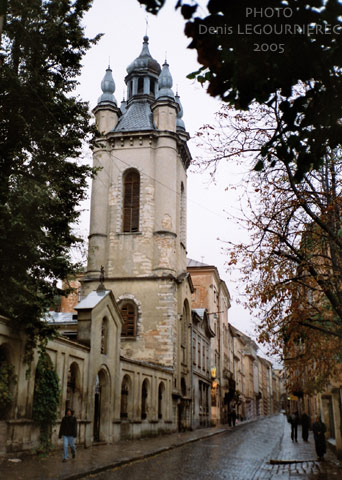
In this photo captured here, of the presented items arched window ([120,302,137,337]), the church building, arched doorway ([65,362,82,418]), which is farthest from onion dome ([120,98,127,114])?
arched doorway ([65,362,82,418])

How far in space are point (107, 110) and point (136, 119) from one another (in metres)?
2.28

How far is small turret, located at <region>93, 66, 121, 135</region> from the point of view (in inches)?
1550

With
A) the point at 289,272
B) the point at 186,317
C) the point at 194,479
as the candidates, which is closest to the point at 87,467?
the point at 194,479

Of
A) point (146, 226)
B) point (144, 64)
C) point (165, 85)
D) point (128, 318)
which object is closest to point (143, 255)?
point (146, 226)

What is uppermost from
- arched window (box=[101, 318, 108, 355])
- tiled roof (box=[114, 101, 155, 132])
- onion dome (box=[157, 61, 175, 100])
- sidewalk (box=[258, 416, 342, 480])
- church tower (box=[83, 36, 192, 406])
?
onion dome (box=[157, 61, 175, 100])

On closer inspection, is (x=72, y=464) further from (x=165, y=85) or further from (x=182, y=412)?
(x=165, y=85)

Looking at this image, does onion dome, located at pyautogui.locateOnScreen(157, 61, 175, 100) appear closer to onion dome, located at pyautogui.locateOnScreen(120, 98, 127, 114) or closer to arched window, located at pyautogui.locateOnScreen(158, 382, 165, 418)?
onion dome, located at pyautogui.locateOnScreen(120, 98, 127, 114)

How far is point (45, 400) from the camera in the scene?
16531 millimetres

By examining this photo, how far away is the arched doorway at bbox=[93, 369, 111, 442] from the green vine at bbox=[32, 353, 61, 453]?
4.84m

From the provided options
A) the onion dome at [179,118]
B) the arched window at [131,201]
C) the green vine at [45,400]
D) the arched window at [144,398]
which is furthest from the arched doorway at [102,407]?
the onion dome at [179,118]

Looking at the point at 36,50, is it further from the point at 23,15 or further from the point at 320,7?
the point at 320,7

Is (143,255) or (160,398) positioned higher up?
(143,255)

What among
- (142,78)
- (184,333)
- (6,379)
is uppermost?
(142,78)

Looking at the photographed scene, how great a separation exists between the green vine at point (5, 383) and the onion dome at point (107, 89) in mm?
28682
